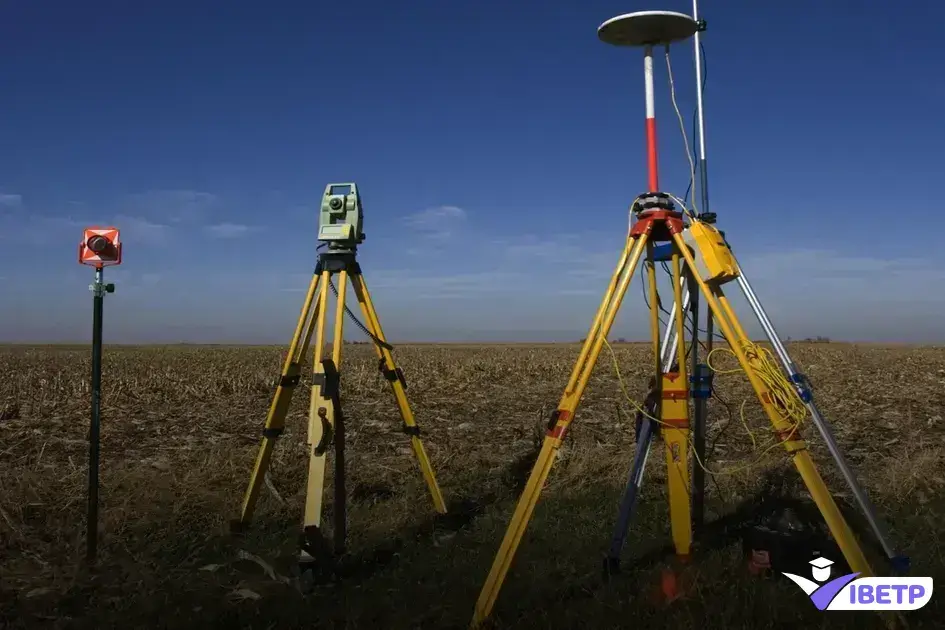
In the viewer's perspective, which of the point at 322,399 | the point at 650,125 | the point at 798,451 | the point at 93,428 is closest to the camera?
the point at 798,451

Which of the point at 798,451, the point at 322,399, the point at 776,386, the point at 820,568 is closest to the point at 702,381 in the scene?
the point at 776,386

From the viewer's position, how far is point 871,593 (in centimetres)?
407

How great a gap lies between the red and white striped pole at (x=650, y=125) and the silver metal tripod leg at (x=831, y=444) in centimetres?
107

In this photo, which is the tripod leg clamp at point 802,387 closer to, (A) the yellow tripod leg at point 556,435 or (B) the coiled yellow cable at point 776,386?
(B) the coiled yellow cable at point 776,386

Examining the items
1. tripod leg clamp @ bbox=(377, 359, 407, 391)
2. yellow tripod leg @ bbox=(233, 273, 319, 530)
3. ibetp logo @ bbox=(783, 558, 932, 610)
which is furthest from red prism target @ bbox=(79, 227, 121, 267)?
ibetp logo @ bbox=(783, 558, 932, 610)

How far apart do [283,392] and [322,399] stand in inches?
35.6

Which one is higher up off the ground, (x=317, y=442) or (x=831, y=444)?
(x=831, y=444)

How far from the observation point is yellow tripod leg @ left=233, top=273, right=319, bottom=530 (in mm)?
5844

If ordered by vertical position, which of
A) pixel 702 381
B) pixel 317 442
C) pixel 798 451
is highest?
pixel 702 381

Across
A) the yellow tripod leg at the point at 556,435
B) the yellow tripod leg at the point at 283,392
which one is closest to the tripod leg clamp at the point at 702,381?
the yellow tripod leg at the point at 556,435

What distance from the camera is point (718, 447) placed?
31.7ft

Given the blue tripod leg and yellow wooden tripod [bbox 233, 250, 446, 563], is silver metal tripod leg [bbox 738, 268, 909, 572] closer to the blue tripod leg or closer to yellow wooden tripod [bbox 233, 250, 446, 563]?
the blue tripod leg

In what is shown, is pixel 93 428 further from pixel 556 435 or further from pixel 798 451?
pixel 798 451

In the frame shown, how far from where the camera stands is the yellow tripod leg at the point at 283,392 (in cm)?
584
